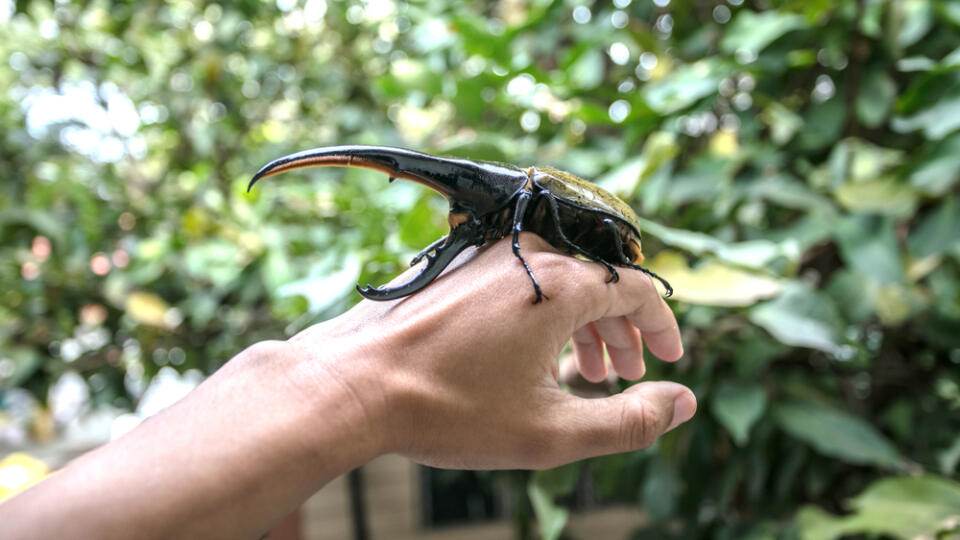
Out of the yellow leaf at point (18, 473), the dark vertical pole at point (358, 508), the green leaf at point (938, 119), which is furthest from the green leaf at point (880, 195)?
the dark vertical pole at point (358, 508)

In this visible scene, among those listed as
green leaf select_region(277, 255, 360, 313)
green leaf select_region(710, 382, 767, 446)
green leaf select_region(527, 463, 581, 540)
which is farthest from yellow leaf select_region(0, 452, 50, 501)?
green leaf select_region(710, 382, 767, 446)

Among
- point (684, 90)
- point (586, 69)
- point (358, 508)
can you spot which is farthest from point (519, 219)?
point (358, 508)

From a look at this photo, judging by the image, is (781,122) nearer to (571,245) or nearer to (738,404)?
(738,404)

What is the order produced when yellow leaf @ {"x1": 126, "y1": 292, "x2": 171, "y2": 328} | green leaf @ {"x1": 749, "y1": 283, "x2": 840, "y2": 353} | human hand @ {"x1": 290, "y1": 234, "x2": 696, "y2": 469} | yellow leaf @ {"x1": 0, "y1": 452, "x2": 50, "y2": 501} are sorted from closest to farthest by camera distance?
human hand @ {"x1": 290, "y1": 234, "x2": 696, "y2": 469} < green leaf @ {"x1": 749, "y1": 283, "x2": 840, "y2": 353} < yellow leaf @ {"x1": 0, "y1": 452, "x2": 50, "y2": 501} < yellow leaf @ {"x1": 126, "y1": 292, "x2": 171, "y2": 328}

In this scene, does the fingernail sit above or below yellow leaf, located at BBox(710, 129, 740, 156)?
below

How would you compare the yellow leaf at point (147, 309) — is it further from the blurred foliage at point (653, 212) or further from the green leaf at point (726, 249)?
the green leaf at point (726, 249)

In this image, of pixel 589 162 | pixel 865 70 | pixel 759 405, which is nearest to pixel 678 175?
pixel 589 162

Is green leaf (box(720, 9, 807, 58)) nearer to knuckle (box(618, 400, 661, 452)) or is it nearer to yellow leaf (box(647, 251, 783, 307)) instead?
yellow leaf (box(647, 251, 783, 307))
